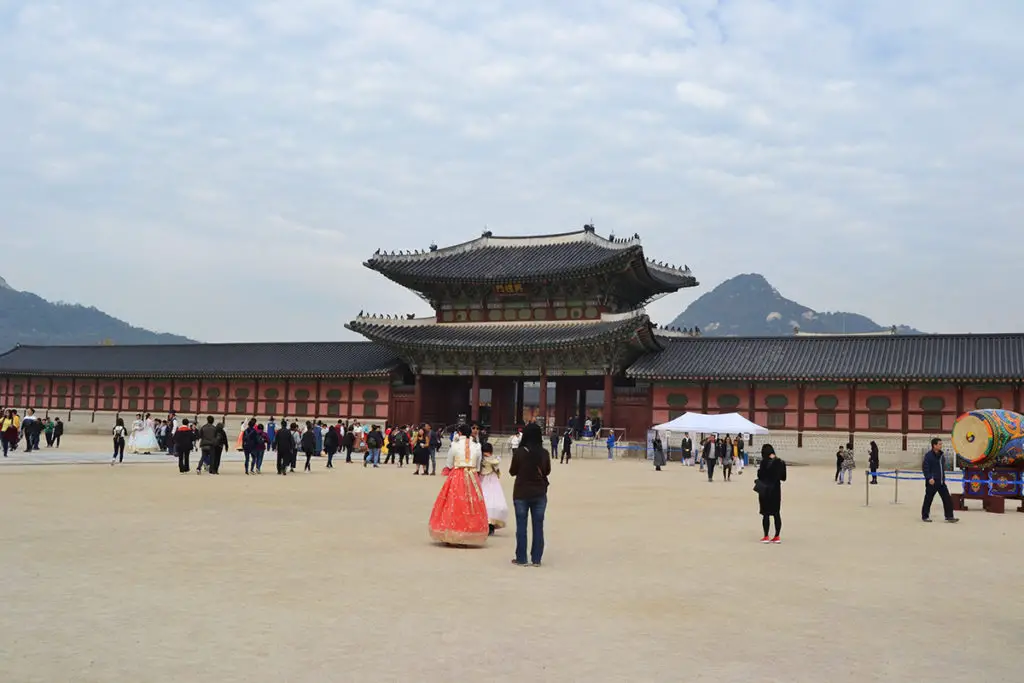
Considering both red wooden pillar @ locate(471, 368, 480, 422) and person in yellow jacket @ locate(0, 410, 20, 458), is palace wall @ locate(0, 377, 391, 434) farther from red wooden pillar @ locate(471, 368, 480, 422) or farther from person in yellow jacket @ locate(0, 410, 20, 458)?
person in yellow jacket @ locate(0, 410, 20, 458)

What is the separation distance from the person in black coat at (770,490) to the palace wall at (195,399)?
122 feet

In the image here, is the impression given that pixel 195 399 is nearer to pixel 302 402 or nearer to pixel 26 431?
pixel 302 402

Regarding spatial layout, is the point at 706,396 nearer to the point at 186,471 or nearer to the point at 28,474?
the point at 186,471

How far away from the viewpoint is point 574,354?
46094 millimetres

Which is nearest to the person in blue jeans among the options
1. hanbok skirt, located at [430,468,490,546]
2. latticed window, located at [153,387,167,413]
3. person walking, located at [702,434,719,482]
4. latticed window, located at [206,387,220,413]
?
hanbok skirt, located at [430,468,490,546]

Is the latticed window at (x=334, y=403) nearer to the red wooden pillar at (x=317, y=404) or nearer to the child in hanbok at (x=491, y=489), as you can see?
the red wooden pillar at (x=317, y=404)

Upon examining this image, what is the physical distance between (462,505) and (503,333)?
3544 centimetres

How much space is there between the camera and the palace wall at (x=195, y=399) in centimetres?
5109

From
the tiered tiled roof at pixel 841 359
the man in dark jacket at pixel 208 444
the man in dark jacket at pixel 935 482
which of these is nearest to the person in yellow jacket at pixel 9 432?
the man in dark jacket at pixel 208 444

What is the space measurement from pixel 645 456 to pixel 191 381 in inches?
1149

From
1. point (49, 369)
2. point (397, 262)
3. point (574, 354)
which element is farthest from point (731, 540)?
point (49, 369)

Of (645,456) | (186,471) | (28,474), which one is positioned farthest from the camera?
(645,456)

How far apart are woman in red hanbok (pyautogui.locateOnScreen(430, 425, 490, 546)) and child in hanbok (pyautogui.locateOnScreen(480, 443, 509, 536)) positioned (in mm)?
465

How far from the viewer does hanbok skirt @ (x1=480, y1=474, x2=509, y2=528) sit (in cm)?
1451
